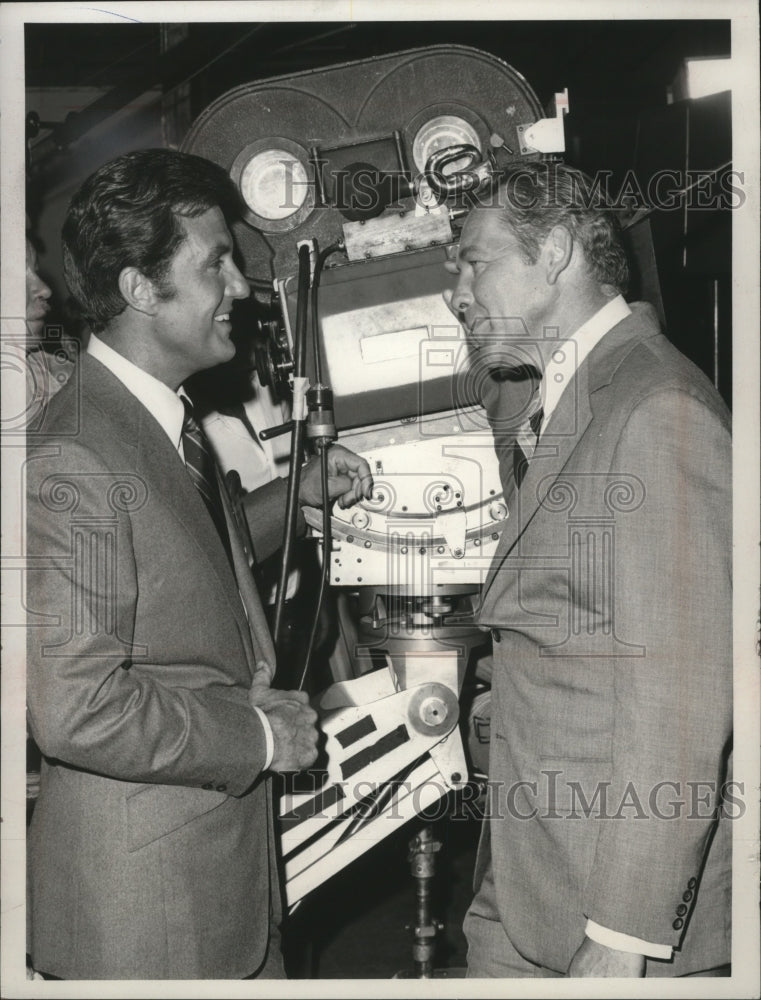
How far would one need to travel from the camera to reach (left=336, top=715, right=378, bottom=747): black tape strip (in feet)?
5.98

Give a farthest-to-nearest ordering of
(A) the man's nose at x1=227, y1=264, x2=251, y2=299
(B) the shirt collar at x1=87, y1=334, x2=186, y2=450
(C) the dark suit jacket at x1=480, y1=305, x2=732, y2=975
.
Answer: (A) the man's nose at x1=227, y1=264, x2=251, y2=299 → (B) the shirt collar at x1=87, y1=334, x2=186, y2=450 → (C) the dark suit jacket at x1=480, y1=305, x2=732, y2=975

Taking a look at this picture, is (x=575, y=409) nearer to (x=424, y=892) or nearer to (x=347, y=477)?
(x=347, y=477)

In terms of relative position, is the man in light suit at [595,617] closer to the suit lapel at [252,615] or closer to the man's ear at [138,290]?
the suit lapel at [252,615]

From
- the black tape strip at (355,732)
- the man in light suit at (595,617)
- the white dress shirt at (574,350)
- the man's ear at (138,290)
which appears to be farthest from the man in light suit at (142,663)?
the white dress shirt at (574,350)

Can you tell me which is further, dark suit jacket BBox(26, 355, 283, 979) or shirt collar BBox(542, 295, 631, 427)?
shirt collar BBox(542, 295, 631, 427)

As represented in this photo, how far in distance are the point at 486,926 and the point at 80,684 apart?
0.81 meters

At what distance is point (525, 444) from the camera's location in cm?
179

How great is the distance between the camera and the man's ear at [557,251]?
1.61 metres

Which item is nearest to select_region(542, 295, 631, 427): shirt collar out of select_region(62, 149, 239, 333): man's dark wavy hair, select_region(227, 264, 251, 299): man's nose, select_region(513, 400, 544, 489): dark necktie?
select_region(513, 400, 544, 489): dark necktie

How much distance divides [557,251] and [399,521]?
58cm

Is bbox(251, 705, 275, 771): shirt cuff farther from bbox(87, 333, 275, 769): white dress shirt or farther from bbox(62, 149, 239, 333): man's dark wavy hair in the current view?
bbox(62, 149, 239, 333): man's dark wavy hair

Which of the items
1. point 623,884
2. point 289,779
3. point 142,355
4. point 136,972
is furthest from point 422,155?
point 136,972

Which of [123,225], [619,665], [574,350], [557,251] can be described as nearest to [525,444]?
[574,350]

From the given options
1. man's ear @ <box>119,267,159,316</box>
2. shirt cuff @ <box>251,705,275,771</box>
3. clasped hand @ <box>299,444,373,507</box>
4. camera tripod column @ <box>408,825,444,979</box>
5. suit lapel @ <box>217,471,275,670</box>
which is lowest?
camera tripod column @ <box>408,825,444,979</box>
